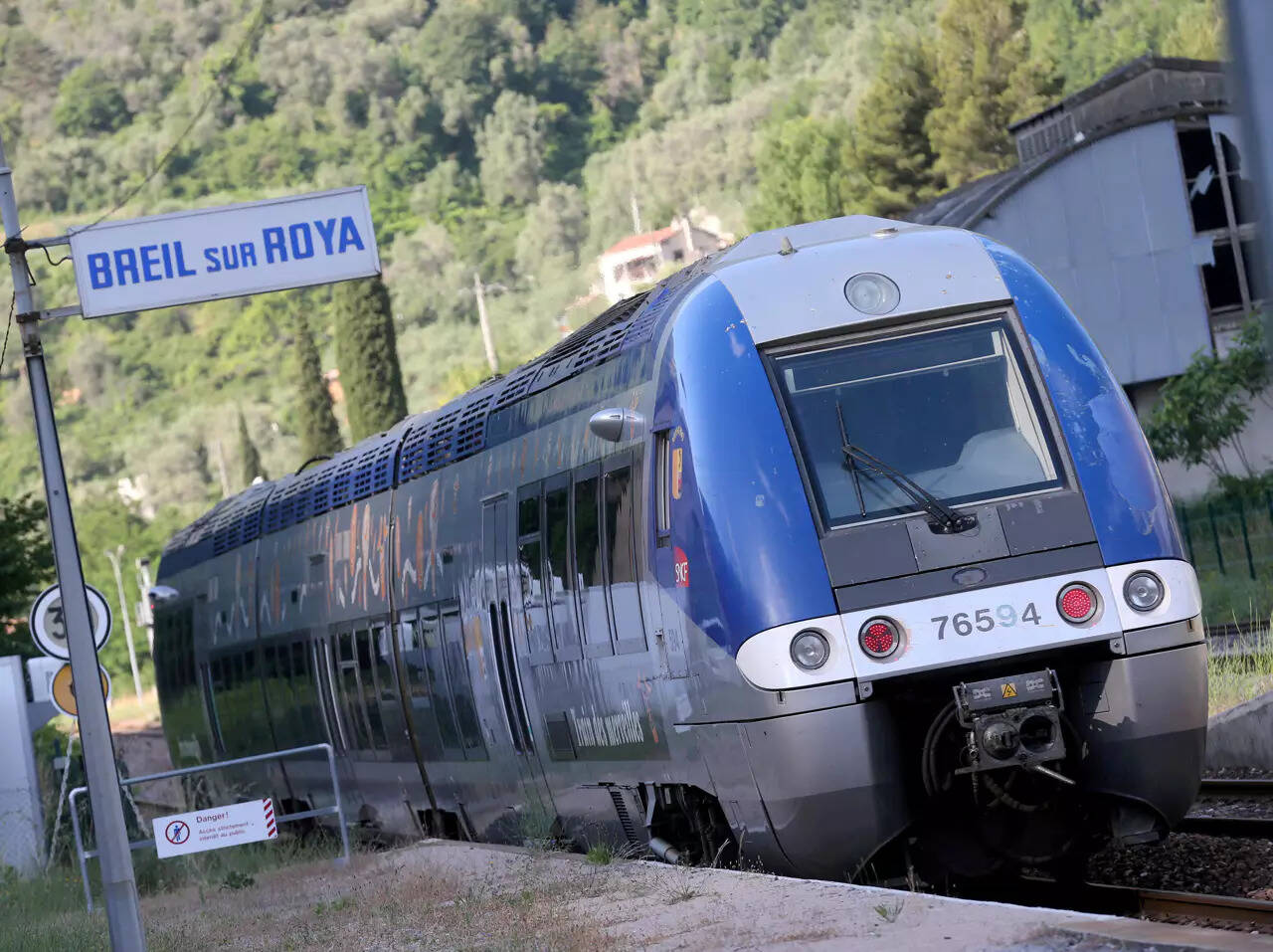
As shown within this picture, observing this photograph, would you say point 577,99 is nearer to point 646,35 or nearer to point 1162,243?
point 646,35

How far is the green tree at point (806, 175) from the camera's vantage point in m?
74.7

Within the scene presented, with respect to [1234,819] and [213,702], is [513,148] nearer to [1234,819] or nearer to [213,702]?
[213,702]

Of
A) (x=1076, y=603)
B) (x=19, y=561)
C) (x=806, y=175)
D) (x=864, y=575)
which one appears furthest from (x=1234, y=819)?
(x=806, y=175)

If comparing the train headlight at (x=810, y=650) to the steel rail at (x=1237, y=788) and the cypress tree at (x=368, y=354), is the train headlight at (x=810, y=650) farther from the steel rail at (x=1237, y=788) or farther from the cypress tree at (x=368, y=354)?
the cypress tree at (x=368, y=354)

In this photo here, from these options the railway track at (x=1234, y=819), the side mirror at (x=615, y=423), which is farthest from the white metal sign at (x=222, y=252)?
the railway track at (x=1234, y=819)

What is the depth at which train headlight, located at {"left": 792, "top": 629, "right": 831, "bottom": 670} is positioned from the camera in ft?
27.3

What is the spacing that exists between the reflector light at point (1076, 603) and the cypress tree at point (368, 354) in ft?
167

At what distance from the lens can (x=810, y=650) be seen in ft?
27.3

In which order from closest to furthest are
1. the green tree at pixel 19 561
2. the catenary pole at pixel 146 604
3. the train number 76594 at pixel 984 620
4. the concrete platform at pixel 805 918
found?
the concrete platform at pixel 805 918 → the train number 76594 at pixel 984 620 → the catenary pole at pixel 146 604 → the green tree at pixel 19 561

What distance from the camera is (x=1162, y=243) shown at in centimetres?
3484

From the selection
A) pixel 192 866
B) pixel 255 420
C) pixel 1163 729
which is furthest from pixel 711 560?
pixel 255 420

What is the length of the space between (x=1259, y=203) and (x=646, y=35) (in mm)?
152571

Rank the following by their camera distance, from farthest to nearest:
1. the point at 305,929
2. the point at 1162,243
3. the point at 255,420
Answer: the point at 255,420 < the point at 1162,243 < the point at 305,929

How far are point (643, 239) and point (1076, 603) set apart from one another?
4816 inches
